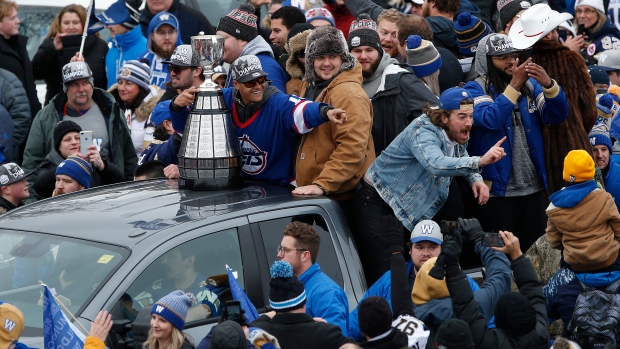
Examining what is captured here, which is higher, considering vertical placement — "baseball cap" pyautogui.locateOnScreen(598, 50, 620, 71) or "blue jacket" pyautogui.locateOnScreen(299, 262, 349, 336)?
"baseball cap" pyautogui.locateOnScreen(598, 50, 620, 71)

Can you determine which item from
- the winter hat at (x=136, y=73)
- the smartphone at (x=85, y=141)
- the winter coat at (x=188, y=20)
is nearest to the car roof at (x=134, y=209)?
the smartphone at (x=85, y=141)

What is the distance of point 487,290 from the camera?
5812mm

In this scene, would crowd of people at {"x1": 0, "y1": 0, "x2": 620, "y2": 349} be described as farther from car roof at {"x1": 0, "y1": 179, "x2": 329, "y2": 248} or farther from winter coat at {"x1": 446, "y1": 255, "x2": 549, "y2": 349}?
car roof at {"x1": 0, "y1": 179, "x2": 329, "y2": 248}

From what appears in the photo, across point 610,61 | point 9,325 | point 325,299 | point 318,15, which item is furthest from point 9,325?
point 610,61

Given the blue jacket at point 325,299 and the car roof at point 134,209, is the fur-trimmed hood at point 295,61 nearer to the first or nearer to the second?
the car roof at point 134,209

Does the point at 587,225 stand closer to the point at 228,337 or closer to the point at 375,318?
the point at 375,318

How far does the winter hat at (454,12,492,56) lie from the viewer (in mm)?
8508

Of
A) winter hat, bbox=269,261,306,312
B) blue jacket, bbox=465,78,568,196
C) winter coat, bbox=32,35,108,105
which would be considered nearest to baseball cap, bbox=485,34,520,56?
blue jacket, bbox=465,78,568,196

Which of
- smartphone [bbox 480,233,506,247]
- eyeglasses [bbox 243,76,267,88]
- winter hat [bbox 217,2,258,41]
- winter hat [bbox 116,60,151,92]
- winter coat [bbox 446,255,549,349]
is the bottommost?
winter coat [bbox 446,255,549,349]

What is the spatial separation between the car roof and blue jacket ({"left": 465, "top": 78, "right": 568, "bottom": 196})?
1422 millimetres

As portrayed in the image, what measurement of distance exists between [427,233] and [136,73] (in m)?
4.70

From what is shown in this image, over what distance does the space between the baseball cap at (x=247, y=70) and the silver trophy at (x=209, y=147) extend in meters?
0.19

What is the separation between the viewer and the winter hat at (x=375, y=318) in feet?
16.5

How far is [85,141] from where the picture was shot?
27.3ft
